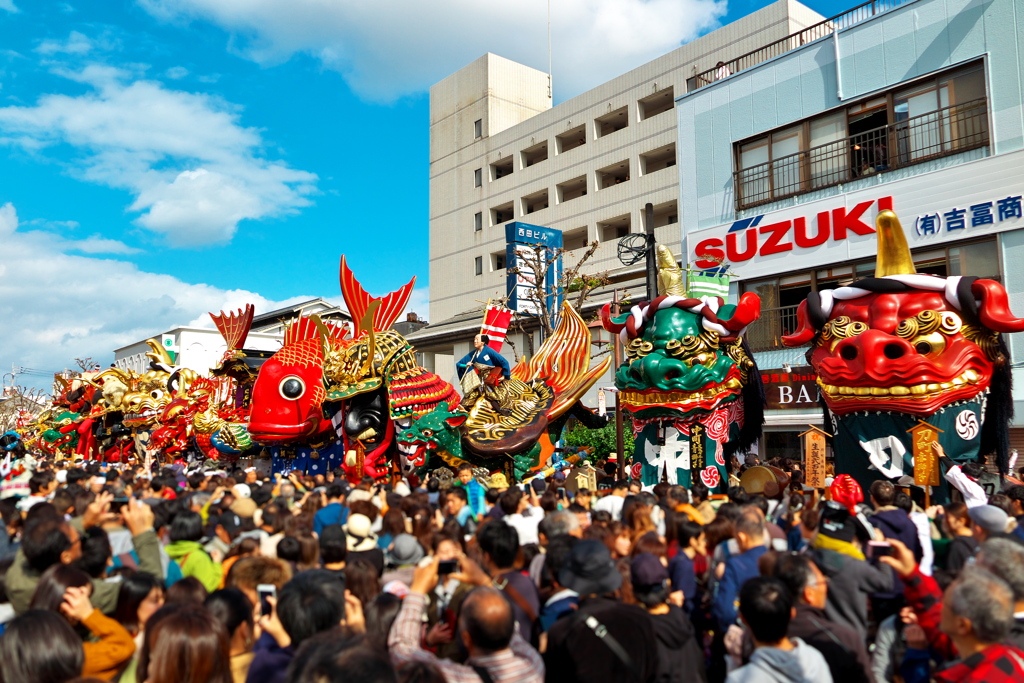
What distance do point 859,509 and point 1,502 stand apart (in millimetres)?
5964

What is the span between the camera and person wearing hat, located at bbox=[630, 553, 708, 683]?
3154mm

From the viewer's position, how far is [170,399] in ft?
68.0

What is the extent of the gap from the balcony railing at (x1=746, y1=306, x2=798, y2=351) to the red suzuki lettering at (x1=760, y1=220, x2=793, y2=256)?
1.18 metres

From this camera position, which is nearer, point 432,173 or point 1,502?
point 1,502

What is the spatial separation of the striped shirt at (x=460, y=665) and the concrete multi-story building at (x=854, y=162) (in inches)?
520

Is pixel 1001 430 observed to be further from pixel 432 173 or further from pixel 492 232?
pixel 432 173

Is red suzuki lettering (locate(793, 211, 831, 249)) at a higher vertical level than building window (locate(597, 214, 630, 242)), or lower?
lower

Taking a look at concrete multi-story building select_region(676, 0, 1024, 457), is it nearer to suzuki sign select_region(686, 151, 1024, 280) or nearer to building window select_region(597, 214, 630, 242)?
suzuki sign select_region(686, 151, 1024, 280)

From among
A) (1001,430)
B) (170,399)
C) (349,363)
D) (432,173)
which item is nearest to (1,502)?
(349,363)

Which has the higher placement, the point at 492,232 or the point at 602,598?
the point at 492,232

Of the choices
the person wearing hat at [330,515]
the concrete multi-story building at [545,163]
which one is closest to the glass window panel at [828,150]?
the concrete multi-story building at [545,163]

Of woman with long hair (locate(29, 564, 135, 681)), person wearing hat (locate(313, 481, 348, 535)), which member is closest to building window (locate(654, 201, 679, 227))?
person wearing hat (locate(313, 481, 348, 535))

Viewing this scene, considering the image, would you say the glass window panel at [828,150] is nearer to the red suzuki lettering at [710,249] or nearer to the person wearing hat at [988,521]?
the red suzuki lettering at [710,249]

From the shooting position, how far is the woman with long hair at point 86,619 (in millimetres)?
3047
